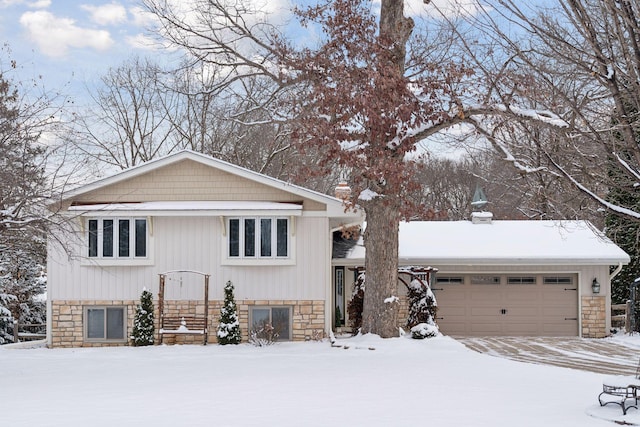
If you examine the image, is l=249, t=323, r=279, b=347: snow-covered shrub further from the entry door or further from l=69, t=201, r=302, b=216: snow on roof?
the entry door

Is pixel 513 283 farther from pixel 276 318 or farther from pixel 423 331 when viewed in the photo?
pixel 276 318

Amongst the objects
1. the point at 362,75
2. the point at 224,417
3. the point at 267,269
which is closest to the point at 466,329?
the point at 267,269

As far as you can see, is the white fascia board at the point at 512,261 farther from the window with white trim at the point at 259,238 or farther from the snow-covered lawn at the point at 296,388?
the snow-covered lawn at the point at 296,388

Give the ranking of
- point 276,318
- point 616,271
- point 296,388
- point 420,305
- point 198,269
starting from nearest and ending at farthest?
point 296,388
point 198,269
point 276,318
point 420,305
point 616,271

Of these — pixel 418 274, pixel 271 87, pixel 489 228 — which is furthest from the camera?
pixel 271 87

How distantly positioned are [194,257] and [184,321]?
1482 millimetres

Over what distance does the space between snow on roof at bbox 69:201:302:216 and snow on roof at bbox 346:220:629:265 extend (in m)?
3.35

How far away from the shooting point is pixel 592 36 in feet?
21.6

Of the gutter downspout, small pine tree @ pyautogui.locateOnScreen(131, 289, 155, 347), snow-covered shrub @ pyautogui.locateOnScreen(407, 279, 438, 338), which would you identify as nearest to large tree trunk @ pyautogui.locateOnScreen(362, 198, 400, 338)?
snow-covered shrub @ pyautogui.locateOnScreen(407, 279, 438, 338)

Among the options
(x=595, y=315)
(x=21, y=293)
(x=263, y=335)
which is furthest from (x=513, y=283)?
(x=21, y=293)

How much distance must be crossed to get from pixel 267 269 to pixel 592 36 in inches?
507

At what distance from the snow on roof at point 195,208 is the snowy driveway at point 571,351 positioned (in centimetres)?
521

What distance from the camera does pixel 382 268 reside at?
18234mm

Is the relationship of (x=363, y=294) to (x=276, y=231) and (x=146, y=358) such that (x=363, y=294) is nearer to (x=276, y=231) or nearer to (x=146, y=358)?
(x=276, y=231)
